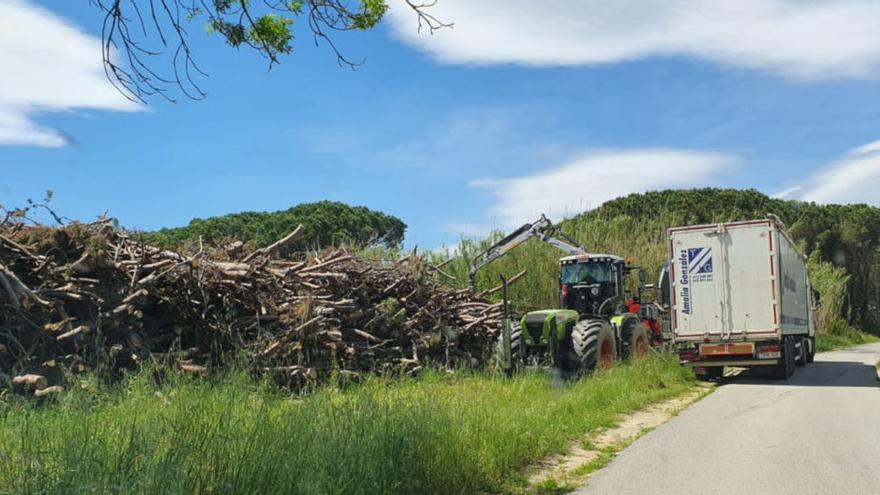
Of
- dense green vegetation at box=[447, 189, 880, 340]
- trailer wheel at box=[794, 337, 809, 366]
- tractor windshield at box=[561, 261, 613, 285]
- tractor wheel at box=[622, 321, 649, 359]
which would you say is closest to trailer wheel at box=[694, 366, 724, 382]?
tractor wheel at box=[622, 321, 649, 359]

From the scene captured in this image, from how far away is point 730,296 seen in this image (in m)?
17.8

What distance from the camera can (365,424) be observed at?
21.1 feet

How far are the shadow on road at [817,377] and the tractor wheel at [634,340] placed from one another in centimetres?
196

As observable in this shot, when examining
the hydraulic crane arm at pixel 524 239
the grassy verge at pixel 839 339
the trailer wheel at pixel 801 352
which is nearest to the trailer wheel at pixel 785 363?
the trailer wheel at pixel 801 352

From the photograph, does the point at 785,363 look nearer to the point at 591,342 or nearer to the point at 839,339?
the point at 591,342

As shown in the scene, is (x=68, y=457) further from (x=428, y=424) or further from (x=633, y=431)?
(x=633, y=431)

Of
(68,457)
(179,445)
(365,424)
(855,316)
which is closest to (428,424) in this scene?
(365,424)

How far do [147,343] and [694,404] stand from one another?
31.5 feet

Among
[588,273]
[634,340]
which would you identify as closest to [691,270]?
[634,340]

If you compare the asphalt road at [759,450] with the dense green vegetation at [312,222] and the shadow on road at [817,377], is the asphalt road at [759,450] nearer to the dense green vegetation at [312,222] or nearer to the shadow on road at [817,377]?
the shadow on road at [817,377]

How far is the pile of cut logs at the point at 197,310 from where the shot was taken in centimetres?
1057

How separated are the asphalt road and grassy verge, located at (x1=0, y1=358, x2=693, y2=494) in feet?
3.98

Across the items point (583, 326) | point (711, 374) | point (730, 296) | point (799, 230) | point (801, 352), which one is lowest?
point (711, 374)

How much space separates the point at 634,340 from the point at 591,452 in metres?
8.71
